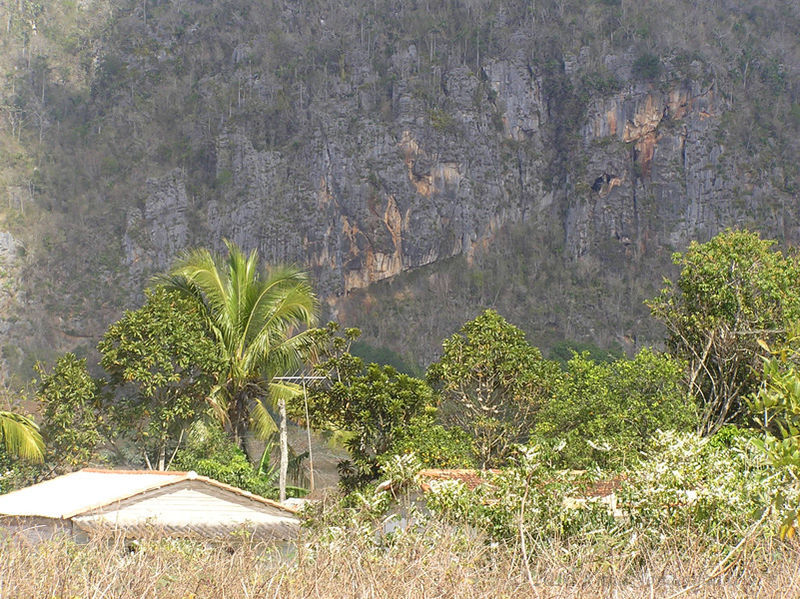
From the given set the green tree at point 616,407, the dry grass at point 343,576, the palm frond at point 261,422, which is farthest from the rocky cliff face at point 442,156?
the dry grass at point 343,576

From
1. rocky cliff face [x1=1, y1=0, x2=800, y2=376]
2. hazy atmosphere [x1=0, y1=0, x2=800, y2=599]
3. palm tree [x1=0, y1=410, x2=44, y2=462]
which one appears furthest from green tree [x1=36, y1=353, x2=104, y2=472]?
rocky cliff face [x1=1, y1=0, x2=800, y2=376]

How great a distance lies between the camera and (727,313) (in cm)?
1817

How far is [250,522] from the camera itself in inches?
408

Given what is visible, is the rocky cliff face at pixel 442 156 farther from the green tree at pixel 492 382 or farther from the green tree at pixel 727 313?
the green tree at pixel 492 382

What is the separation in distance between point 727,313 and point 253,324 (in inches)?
352

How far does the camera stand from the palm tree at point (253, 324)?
18.0 metres

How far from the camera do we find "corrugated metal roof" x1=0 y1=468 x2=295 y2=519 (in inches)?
427

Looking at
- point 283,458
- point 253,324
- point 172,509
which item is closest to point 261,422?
point 283,458

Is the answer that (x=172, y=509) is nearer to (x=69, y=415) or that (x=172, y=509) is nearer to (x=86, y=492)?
(x=86, y=492)

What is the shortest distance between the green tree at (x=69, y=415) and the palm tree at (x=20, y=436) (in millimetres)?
912

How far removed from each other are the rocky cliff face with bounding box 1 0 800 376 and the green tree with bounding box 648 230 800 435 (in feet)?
167

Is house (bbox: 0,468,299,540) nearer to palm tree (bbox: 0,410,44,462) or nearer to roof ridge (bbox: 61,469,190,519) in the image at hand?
roof ridge (bbox: 61,469,190,519)

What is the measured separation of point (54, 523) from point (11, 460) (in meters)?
10.9

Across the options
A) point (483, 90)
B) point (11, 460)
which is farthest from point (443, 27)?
point (11, 460)
